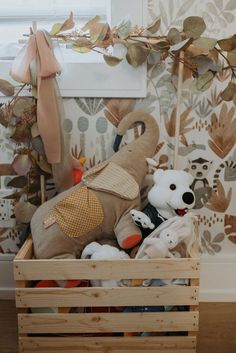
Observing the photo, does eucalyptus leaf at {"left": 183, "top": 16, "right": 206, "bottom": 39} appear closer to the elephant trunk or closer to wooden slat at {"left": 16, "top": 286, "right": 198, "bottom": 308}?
the elephant trunk

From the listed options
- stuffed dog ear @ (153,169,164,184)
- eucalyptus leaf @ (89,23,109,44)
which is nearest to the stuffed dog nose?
stuffed dog ear @ (153,169,164,184)

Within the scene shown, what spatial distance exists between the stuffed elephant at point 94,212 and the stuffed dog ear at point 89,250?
30mm

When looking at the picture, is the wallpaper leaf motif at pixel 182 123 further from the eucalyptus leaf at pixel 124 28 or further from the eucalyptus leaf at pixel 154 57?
the eucalyptus leaf at pixel 124 28

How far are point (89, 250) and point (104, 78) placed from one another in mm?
620

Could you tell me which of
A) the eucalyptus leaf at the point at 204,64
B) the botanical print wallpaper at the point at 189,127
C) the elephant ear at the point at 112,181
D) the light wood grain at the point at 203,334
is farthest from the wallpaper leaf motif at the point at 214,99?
the light wood grain at the point at 203,334

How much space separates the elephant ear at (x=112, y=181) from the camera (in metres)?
1.40

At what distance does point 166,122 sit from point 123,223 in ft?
1.47

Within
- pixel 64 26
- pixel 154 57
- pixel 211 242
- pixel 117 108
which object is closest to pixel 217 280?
pixel 211 242

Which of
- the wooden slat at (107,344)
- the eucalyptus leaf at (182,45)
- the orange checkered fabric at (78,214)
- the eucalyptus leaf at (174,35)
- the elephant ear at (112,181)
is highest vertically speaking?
the eucalyptus leaf at (174,35)

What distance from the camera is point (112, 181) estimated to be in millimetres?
1417

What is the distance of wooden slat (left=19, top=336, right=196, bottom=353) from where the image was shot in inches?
52.4

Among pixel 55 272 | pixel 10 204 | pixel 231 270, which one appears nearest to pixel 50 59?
pixel 10 204

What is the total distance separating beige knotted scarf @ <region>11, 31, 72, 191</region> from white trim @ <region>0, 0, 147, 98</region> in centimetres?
10

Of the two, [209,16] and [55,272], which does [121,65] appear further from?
[55,272]
